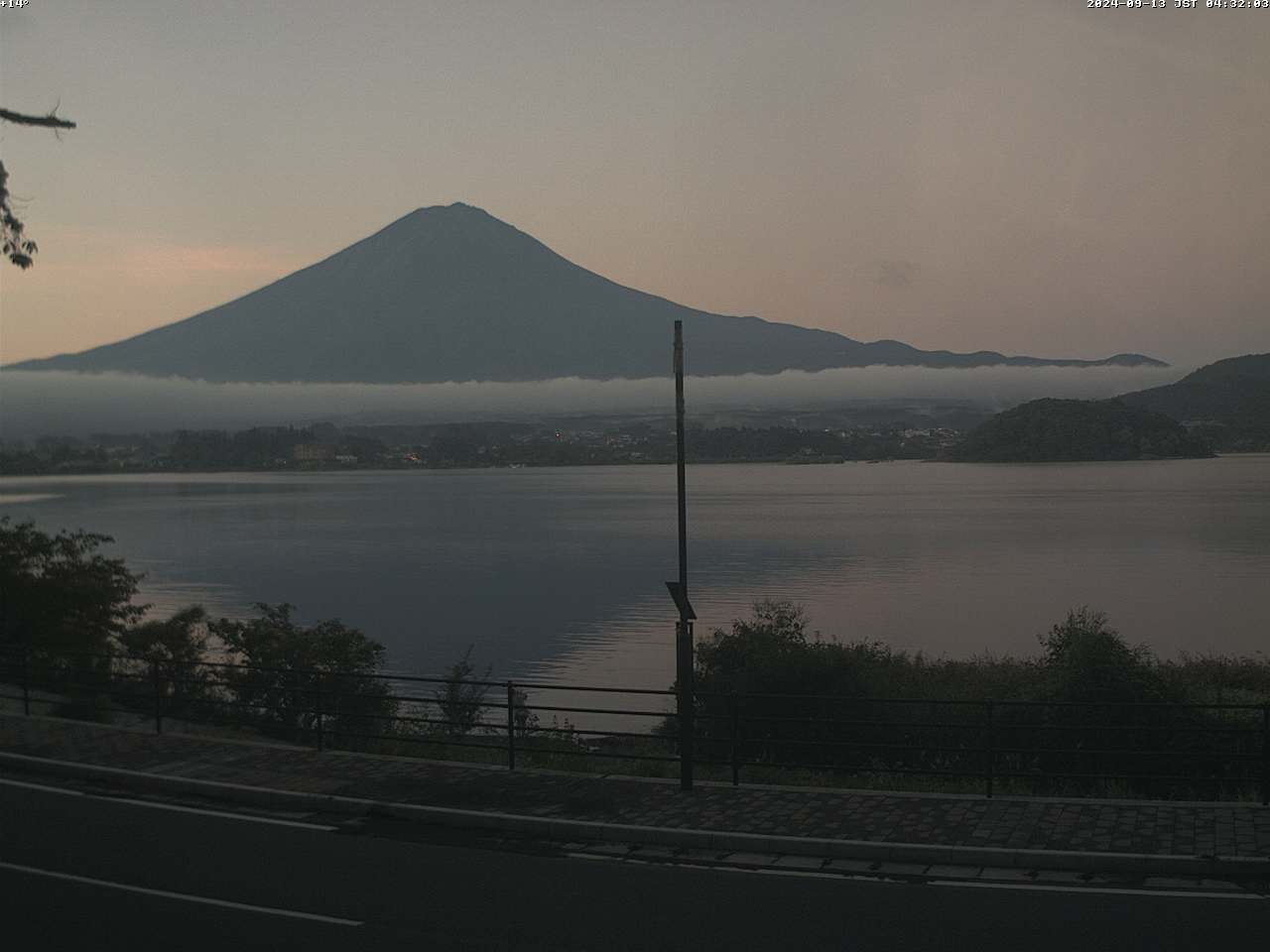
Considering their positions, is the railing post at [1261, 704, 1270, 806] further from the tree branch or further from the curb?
the tree branch

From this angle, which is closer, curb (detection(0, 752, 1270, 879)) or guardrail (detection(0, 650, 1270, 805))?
curb (detection(0, 752, 1270, 879))

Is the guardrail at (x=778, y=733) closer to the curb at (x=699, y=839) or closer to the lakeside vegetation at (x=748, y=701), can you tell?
the lakeside vegetation at (x=748, y=701)

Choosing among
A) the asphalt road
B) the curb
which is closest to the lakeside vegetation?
the curb

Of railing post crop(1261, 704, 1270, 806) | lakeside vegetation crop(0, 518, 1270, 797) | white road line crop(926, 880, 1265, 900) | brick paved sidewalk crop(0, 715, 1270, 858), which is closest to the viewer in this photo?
white road line crop(926, 880, 1265, 900)

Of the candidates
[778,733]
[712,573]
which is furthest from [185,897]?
[712,573]

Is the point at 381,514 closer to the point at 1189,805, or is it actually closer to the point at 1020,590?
the point at 1020,590

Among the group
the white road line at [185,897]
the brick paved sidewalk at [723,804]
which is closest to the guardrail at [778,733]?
the brick paved sidewalk at [723,804]
